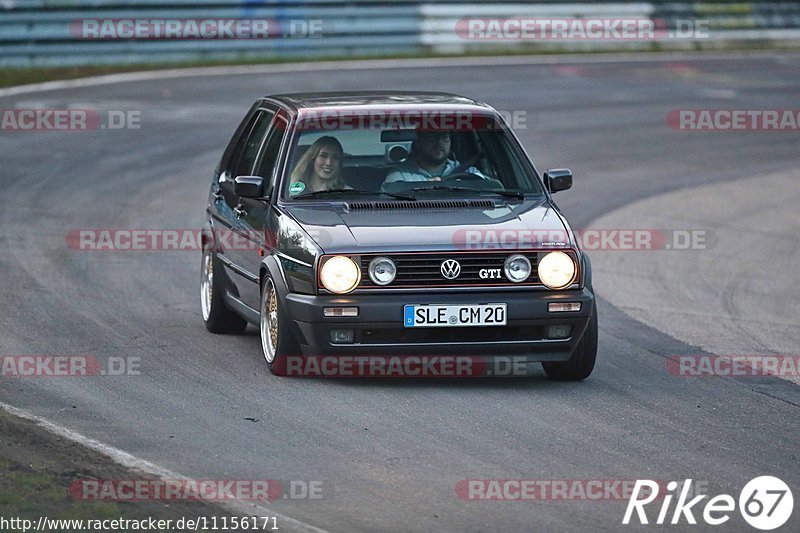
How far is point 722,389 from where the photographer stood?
353 inches

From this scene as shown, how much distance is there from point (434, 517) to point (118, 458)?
153 cm

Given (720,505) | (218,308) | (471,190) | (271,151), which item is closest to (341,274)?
(471,190)

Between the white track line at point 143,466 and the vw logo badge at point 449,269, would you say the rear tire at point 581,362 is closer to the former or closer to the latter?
the vw logo badge at point 449,269

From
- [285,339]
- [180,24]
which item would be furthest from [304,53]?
[285,339]

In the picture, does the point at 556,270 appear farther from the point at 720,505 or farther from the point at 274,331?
the point at 720,505

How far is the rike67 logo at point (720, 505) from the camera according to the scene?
6.19 meters

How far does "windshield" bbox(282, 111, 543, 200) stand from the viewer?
Result: 927 cm

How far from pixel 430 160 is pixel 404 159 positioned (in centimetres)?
16

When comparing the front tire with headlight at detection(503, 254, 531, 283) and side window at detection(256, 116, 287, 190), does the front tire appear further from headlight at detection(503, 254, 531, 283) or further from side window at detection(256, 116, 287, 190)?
headlight at detection(503, 254, 531, 283)

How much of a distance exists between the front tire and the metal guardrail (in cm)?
1782

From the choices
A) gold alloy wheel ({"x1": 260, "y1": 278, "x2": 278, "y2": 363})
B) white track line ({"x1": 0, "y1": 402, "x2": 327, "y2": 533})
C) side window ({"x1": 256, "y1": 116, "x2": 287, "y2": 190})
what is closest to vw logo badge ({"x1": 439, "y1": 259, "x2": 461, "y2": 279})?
gold alloy wheel ({"x1": 260, "y1": 278, "x2": 278, "y2": 363})

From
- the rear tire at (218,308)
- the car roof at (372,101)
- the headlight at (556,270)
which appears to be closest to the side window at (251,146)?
the car roof at (372,101)

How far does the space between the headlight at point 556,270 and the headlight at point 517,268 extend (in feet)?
0.26

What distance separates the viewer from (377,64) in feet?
92.3
